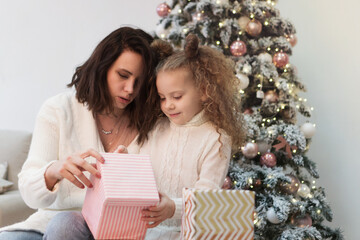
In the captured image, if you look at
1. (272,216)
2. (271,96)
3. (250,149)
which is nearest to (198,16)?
(271,96)

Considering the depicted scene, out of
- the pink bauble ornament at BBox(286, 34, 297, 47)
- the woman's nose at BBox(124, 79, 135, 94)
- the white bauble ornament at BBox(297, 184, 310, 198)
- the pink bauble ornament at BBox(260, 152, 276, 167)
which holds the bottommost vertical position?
the white bauble ornament at BBox(297, 184, 310, 198)

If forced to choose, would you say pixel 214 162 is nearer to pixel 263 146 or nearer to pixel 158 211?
pixel 158 211

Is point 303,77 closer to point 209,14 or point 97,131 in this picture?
point 209,14

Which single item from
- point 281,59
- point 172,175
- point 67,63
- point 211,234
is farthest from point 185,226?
point 67,63

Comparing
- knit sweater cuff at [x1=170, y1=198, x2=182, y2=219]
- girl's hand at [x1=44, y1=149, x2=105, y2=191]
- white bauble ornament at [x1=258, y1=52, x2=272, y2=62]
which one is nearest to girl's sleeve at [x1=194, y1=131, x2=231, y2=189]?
knit sweater cuff at [x1=170, y1=198, x2=182, y2=219]

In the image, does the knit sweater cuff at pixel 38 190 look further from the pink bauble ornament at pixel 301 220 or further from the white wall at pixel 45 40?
the white wall at pixel 45 40

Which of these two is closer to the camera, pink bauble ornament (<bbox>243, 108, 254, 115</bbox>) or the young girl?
the young girl

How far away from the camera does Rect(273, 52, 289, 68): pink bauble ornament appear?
2498 mm

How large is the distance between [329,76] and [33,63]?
92.6 inches

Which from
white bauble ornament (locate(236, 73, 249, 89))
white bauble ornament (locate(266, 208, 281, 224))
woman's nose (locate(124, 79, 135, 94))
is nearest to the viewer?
woman's nose (locate(124, 79, 135, 94))

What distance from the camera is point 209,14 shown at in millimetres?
2471

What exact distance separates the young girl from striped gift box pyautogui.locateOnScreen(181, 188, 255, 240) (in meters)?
0.27

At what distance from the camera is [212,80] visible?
4.99 feet

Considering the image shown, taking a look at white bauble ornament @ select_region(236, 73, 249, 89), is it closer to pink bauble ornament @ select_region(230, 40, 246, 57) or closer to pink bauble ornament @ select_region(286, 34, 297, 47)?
pink bauble ornament @ select_region(230, 40, 246, 57)
